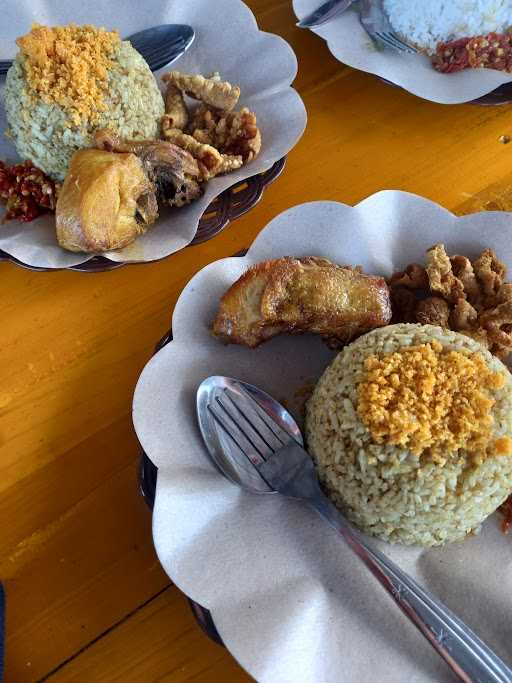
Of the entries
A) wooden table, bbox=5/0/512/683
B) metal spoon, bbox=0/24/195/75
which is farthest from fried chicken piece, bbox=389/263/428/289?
metal spoon, bbox=0/24/195/75

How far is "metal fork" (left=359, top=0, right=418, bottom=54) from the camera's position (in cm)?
171

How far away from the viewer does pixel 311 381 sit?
4.20ft

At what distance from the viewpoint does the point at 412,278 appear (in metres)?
1.29

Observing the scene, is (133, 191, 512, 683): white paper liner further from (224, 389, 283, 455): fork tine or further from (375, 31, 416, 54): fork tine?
(375, 31, 416, 54): fork tine

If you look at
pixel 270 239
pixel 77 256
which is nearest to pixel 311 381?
pixel 270 239

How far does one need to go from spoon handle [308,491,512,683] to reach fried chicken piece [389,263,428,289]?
20.6 inches

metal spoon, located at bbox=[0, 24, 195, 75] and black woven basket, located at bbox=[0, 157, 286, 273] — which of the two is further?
metal spoon, located at bbox=[0, 24, 195, 75]

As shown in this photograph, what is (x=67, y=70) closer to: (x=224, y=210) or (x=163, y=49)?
(x=163, y=49)

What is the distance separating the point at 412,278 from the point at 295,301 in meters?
0.27

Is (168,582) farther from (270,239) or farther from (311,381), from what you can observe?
(270,239)

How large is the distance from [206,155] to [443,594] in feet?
3.52

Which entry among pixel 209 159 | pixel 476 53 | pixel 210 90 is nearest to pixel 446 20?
pixel 476 53

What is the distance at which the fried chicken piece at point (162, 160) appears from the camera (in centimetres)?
142

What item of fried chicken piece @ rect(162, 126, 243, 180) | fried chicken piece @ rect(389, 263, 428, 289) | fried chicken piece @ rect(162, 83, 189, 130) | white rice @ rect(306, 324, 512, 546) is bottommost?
white rice @ rect(306, 324, 512, 546)
